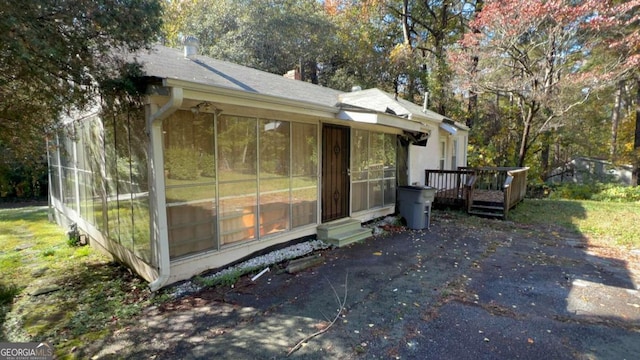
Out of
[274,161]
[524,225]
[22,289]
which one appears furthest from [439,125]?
[22,289]

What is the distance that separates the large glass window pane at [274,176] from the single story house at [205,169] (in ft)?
0.07

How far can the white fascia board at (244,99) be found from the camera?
363 cm

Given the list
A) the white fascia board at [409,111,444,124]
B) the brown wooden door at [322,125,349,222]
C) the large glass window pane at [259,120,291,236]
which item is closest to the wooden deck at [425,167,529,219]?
the white fascia board at [409,111,444,124]

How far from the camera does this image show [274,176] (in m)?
5.48

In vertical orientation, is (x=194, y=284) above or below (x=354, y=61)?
below

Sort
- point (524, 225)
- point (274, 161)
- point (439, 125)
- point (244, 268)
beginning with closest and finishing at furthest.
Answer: point (244, 268), point (274, 161), point (524, 225), point (439, 125)

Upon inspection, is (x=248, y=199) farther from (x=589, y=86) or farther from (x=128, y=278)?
(x=589, y=86)

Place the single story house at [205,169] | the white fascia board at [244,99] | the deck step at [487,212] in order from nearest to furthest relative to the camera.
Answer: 1. the white fascia board at [244,99]
2. the single story house at [205,169]
3. the deck step at [487,212]

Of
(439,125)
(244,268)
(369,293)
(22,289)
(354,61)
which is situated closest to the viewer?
(369,293)

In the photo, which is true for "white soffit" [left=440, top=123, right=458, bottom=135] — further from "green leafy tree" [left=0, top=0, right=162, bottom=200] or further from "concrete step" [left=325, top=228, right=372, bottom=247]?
"green leafy tree" [left=0, top=0, right=162, bottom=200]

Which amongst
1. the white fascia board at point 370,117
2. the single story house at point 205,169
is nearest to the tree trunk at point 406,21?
the single story house at point 205,169

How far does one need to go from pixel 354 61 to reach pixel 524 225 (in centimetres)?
1302

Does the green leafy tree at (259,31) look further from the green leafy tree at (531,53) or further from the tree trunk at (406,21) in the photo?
the green leafy tree at (531,53)

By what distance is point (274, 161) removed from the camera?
215 inches
